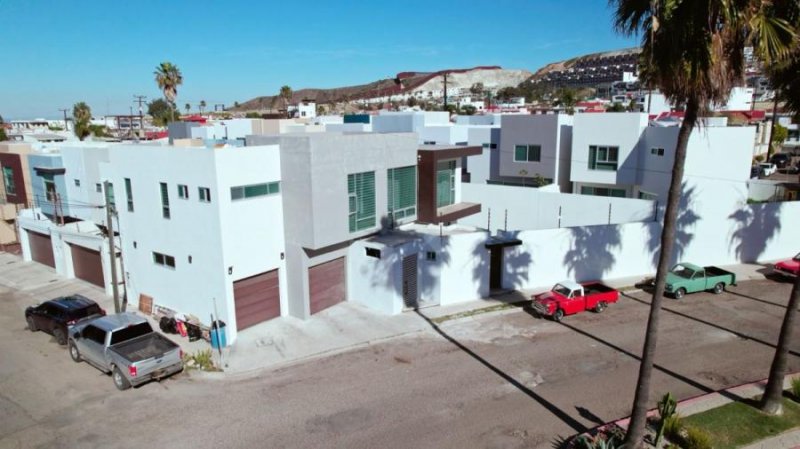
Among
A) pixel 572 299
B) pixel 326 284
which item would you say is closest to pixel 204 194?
pixel 326 284

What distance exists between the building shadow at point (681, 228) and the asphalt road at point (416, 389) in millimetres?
6058

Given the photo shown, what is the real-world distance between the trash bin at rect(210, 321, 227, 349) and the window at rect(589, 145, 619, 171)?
2531cm

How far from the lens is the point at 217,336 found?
1853 centimetres

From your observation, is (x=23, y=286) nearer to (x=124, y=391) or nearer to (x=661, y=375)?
(x=124, y=391)

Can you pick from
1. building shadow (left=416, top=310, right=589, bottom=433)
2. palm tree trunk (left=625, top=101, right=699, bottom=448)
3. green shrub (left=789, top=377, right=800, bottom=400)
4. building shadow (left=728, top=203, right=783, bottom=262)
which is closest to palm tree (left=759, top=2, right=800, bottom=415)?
green shrub (left=789, top=377, right=800, bottom=400)

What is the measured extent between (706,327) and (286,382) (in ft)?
50.4

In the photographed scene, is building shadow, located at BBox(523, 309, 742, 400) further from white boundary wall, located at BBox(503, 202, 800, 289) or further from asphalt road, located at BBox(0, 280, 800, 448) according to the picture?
white boundary wall, located at BBox(503, 202, 800, 289)

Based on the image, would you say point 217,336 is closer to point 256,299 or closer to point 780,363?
point 256,299

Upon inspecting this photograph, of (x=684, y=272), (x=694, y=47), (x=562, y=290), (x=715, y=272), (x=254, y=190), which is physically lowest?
(x=715, y=272)

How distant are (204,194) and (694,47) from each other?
50.8 ft

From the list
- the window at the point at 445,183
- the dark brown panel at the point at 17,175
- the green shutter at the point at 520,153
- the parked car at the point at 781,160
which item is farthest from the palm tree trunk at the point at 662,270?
the parked car at the point at 781,160

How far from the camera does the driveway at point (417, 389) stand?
1326 centimetres

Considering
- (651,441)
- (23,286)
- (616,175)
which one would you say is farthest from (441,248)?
(23,286)

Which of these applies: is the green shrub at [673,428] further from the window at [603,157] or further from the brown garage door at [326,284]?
the window at [603,157]
